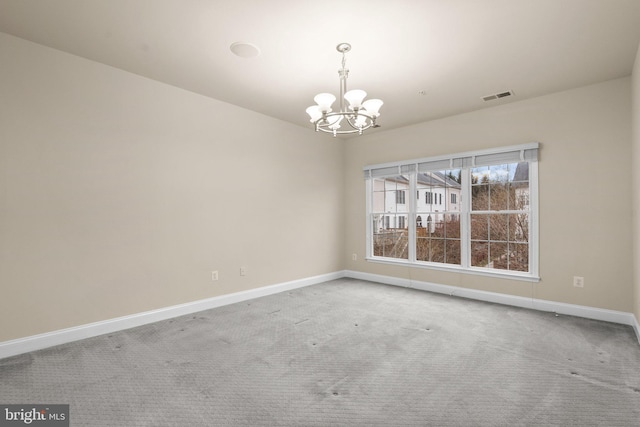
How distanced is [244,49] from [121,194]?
1942 mm

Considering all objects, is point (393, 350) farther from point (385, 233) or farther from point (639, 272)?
point (385, 233)

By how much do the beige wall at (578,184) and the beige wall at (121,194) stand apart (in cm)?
315

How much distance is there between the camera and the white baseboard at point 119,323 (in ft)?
9.04

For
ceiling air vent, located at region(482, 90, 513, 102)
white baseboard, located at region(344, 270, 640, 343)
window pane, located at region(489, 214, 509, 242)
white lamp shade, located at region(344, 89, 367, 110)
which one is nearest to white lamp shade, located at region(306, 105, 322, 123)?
white lamp shade, located at region(344, 89, 367, 110)

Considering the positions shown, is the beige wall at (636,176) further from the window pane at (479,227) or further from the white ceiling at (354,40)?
the window pane at (479,227)

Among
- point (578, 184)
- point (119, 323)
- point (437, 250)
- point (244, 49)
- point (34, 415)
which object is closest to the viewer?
point (34, 415)

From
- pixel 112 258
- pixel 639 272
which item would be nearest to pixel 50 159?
pixel 112 258

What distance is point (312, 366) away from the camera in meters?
2.52

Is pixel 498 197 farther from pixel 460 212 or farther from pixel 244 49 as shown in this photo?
pixel 244 49

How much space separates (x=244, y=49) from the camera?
291 centimetres

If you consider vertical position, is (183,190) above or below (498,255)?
above

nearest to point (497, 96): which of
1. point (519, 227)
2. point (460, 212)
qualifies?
point (460, 212)

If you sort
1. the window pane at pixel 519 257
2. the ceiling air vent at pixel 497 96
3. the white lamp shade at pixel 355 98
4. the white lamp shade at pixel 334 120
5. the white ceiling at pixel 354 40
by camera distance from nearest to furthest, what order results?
the white ceiling at pixel 354 40, the white lamp shade at pixel 355 98, the white lamp shade at pixel 334 120, the ceiling air vent at pixel 497 96, the window pane at pixel 519 257

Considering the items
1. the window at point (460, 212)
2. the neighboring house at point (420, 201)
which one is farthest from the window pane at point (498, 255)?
the neighboring house at point (420, 201)
